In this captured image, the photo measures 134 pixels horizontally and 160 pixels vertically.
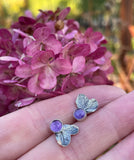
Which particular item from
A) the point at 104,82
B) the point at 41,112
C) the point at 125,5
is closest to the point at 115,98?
the point at 104,82

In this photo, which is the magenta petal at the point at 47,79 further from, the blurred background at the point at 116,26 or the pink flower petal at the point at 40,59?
the blurred background at the point at 116,26

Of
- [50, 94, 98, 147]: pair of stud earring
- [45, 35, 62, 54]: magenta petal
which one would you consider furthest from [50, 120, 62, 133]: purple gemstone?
[45, 35, 62, 54]: magenta petal

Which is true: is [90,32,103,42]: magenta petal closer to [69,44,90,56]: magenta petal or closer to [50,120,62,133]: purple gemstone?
[69,44,90,56]: magenta petal

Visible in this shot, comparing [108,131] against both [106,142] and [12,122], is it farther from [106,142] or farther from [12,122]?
[12,122]

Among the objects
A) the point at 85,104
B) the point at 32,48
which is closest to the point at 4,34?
the point at 32,48

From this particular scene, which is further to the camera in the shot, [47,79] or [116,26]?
[116,26]

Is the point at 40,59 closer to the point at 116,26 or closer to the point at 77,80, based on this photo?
the point at 77,80

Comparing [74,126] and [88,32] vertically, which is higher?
[88,32]
